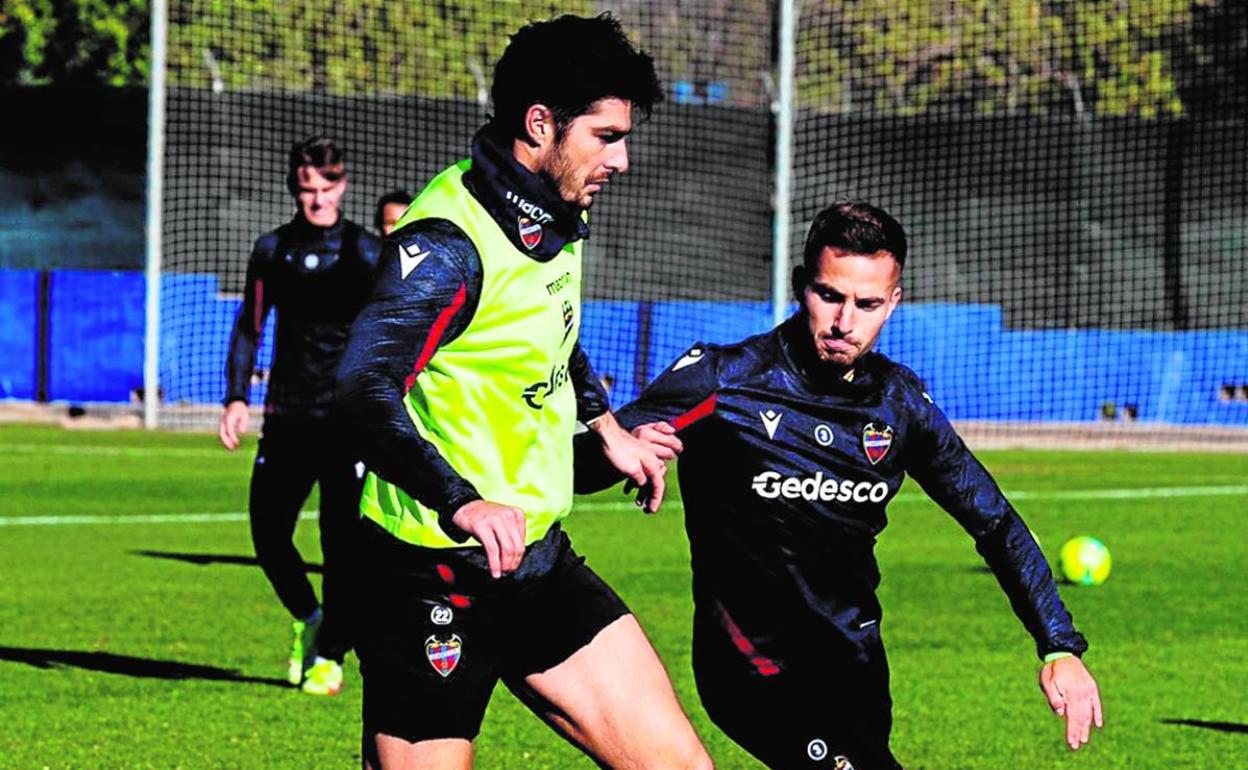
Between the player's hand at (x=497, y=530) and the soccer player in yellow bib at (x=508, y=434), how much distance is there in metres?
0.27

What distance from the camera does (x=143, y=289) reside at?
28844 millimetres

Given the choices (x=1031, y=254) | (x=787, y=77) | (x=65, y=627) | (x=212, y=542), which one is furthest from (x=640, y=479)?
(x=1031, y=254)

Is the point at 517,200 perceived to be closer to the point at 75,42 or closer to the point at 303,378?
the point at 303,378

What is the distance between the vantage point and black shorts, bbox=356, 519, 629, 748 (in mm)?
4703

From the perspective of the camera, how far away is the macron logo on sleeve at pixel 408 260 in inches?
176

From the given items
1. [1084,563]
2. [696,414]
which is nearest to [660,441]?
[696,414]

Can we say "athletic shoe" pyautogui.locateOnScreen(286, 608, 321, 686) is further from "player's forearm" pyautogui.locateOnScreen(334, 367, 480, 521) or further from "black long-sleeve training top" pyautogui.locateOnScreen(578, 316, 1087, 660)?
"player's forearm" pyautogui.locateOnScreen(334, 367, 480, 521)

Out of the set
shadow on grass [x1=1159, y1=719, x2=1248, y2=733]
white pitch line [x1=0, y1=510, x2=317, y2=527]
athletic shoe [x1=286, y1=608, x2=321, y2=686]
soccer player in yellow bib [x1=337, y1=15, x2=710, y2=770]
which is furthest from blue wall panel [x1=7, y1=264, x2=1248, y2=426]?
soccer player in yellow bib [x1=337, y1=15, x2=710, y2=770]

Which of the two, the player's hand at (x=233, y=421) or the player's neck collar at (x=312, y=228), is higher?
the player's neck collar at (x=312, y=228)

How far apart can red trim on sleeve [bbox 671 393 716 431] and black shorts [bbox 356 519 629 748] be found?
81cm

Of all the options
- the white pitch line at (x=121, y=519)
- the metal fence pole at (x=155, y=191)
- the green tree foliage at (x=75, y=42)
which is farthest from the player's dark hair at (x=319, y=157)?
the green tree foliage at (x=75, y=42)

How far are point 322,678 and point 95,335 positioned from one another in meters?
20.7

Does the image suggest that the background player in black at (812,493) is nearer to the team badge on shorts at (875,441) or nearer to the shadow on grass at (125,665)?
the team badge on shorts at (875,441)

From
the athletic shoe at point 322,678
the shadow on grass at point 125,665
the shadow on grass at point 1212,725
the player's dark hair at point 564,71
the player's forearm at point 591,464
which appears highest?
the player's dark hair at point 564,71
